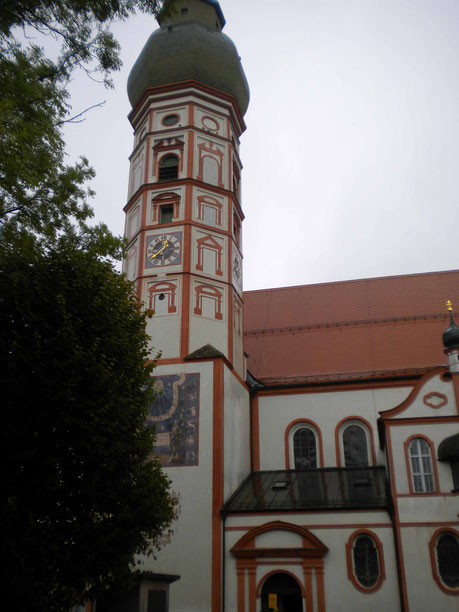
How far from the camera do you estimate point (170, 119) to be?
86.9ft

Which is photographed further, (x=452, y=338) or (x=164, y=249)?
(x=164, y=249)

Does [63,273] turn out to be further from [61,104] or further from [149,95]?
[149,95]

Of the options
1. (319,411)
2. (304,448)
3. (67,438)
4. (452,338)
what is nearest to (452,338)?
(452,338)

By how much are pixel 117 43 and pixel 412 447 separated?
49.6 ft

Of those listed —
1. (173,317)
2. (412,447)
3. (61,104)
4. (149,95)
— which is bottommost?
(412,447)

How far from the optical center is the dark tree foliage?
32.4 ft

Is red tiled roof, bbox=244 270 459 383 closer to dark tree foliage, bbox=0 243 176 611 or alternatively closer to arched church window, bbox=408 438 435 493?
arched church window, bbox=408 438 435 493

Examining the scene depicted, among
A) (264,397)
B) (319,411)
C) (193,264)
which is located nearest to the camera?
(193,264)

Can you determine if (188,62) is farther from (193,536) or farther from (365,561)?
(365,561)

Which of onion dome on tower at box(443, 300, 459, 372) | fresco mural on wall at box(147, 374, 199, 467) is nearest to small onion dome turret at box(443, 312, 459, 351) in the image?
onion dome on tower at box(443, 300, 459, 372)

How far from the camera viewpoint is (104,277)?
41.0ft

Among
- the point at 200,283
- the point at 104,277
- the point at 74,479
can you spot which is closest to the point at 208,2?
the point at 200,283

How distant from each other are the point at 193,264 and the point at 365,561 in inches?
455

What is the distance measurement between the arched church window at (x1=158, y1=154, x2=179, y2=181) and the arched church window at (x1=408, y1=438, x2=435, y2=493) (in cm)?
1363
